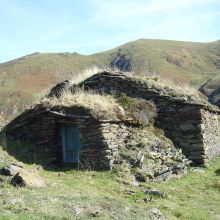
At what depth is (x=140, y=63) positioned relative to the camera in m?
146

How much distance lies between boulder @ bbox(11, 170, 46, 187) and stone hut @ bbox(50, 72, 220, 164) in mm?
8135

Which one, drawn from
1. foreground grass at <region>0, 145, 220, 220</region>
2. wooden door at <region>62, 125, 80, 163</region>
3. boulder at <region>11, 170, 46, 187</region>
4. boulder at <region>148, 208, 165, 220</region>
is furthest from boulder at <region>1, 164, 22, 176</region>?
boulder at <region>148, 208, 165, 220</region>

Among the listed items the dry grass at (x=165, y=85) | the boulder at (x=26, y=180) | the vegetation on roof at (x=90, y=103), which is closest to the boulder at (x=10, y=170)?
the boulder at (x=26, y=180)

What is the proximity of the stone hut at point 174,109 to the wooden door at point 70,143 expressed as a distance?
3.58 m

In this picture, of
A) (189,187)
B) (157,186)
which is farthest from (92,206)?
(189,187)

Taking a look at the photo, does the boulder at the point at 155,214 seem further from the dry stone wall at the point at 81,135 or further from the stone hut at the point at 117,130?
the dry stone wall at the point at 81,135

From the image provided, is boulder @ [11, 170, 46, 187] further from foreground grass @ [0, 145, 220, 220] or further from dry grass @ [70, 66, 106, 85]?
dry grass @ [70, 66, 106, 85]

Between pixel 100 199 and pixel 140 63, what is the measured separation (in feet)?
443

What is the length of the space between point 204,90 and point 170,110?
87.6 meters

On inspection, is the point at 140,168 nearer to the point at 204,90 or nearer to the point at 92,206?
the point at 92,206

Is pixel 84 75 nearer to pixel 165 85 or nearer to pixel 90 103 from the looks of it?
pixel 165 85

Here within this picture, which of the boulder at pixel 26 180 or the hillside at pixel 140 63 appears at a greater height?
the hillside at pixel 140 63

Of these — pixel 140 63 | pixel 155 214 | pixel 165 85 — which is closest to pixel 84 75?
pixel 165 85

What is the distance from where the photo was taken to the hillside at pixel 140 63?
336 ft
